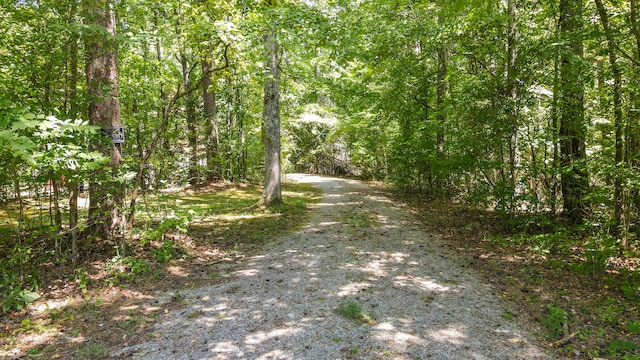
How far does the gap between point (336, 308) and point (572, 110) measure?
5641 mm

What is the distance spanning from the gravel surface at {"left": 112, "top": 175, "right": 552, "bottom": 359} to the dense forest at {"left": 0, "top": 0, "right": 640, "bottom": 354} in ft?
6.16

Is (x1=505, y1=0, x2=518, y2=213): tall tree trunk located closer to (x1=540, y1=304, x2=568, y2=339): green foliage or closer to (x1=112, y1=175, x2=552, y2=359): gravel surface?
(x1=112, y1=175, x2=552, y2=359): gravel surface

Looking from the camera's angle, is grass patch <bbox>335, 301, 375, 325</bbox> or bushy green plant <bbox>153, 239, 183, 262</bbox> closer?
grass patch <bbox>335, 301, 375, 325</bbox>

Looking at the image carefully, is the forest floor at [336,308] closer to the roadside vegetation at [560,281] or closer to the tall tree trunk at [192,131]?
the roadside vegetation at [560,281]

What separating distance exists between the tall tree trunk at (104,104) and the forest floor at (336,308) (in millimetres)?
796

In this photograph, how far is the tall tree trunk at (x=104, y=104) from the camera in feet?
17.2

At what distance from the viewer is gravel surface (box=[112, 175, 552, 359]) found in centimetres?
333

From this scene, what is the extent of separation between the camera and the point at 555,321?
152 inches

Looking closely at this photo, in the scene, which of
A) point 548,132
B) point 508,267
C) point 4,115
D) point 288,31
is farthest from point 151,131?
point 548,132

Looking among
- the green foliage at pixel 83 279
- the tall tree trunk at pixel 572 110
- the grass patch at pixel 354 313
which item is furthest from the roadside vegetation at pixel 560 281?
the green foliage at pixel 83 279

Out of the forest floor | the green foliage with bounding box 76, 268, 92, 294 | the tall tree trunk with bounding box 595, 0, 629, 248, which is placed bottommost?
the forest floor

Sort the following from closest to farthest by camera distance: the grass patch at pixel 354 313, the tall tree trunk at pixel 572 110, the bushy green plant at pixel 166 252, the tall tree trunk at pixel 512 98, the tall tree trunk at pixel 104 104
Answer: the grass patch at pixel 354 313, the tall tree trunk at pixel 104 104, the bushy green plant at pixel 166 252, the tall tree trunk at pixel 572 110, the tall tree trunk at pixel 512 98

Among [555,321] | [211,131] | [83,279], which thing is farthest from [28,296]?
[211,131]

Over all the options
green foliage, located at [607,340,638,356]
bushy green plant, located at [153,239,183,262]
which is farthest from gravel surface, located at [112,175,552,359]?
bushy green plant, located at [153,239,183,262]
